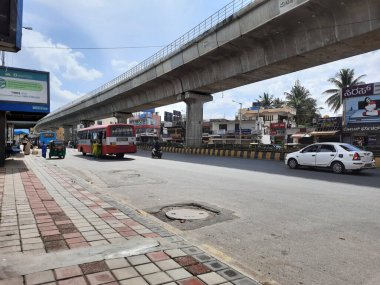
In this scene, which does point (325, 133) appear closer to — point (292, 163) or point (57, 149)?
point (292, 163)

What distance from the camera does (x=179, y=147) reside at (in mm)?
38562

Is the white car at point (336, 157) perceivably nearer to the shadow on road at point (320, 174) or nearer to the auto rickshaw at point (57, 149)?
the shadow on road at point (320, 174)

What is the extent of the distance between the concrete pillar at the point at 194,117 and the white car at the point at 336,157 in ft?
57.6

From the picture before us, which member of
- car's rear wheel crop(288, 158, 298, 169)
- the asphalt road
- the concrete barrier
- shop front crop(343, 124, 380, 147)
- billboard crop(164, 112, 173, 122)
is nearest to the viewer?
the asphalt road

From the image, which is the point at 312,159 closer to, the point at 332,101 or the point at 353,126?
the point at 353,126

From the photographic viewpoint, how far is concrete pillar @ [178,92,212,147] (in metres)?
33.6

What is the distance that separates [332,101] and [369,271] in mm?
54992

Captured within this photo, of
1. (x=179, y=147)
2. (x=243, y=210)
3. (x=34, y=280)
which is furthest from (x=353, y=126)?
(x=34, y=280)

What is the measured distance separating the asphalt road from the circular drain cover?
0.47 m

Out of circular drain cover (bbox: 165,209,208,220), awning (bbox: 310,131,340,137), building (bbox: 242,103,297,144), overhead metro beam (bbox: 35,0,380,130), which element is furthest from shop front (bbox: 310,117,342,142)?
circular drain cover (bbox: 165,209,208,220)

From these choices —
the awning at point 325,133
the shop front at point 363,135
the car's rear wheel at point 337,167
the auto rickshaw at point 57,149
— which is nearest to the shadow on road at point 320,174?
the car's rear wheel at point 337,167

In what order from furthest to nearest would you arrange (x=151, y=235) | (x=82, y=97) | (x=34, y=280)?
1. (x=82, y=97)
2. (x=151, y=235)
3. (x=34, y=280)

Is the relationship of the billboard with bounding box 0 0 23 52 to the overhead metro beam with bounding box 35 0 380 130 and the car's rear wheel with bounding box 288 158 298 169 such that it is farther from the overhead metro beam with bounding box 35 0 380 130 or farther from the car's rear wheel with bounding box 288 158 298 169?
the car's rear wheel with bounding box 288 158 298 169

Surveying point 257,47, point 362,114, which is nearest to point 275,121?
A: point 362,114
